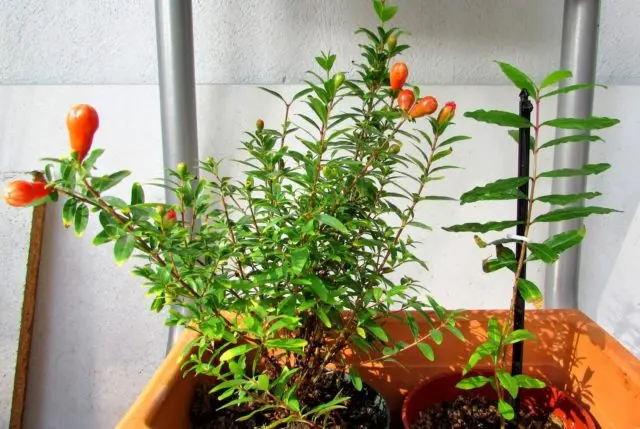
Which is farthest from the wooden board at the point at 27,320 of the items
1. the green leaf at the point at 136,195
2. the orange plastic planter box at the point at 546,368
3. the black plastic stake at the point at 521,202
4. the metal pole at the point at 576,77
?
the metal pole at the point at 576,77

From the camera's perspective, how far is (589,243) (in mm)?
1293

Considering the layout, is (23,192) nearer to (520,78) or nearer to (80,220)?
(80,220)

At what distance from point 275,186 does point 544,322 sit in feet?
1.92

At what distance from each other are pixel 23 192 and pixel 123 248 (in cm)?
11

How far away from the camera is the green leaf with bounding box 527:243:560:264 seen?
61cm

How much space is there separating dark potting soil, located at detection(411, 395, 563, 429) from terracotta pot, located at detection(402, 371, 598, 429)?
12 millimetres

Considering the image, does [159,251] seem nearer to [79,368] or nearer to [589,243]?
[79,368]

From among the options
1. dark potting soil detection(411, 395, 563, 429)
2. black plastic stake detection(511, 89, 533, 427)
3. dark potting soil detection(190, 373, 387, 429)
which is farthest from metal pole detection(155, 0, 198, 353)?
black plastic stake detection(511, 89, 533, 427)

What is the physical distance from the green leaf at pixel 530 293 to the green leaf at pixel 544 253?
0.04 metres

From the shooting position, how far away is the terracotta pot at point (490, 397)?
0.76m

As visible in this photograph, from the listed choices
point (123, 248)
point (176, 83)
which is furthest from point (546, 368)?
point (176, 83)

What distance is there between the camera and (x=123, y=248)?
1.69ft

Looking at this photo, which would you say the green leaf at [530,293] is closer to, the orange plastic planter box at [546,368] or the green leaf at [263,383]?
the orange plastic planter box at [546,368]

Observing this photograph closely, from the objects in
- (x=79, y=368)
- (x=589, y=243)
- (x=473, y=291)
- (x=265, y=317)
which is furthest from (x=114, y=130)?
(x=589, y=243)
